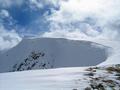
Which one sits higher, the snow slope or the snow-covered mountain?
the snow-covered mountain

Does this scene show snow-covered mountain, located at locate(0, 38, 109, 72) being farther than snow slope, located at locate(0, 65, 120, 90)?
Yes

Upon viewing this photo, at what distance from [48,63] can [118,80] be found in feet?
551

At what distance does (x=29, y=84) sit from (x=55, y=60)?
162813mm

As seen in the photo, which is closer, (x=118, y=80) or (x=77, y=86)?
(x=77, y=86)

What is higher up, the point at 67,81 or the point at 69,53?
the point at 69,53

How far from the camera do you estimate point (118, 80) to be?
67.0 ft

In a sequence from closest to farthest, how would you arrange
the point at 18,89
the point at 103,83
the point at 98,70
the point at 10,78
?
the point at 18,89
the point at 103,83
the point at 10,78
the point at 98,70

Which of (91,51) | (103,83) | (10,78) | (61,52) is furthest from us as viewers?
(61,52)

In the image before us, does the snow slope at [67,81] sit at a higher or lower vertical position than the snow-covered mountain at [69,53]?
lower

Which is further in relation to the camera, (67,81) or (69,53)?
(69,53)

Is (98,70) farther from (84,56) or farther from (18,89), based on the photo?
(84,56)

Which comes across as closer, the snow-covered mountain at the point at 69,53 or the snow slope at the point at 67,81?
the snow slope at the point at 67,81

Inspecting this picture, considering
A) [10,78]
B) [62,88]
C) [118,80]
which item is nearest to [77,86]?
[62,88]

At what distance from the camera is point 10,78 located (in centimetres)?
2072
